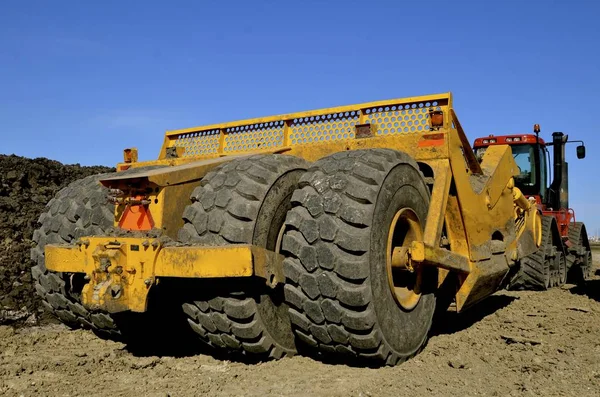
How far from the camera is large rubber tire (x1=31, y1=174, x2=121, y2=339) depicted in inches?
187

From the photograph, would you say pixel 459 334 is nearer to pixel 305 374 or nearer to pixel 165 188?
pixel 305 374

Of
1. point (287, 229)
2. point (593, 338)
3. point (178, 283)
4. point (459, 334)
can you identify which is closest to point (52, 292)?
point (178, 283)

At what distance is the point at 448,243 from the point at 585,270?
379 inches

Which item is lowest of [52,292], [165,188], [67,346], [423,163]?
[67,346]

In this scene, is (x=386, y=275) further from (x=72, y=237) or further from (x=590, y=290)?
(x=590, y=290)

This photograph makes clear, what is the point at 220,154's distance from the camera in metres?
5.71

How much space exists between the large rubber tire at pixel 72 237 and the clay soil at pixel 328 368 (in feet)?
0.88

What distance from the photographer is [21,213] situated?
839cm

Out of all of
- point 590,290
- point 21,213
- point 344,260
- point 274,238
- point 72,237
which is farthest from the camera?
point 590,290

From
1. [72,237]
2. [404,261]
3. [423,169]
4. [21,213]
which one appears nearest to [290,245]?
[404,261]

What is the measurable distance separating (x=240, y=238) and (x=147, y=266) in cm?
60

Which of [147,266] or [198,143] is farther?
[198,143]

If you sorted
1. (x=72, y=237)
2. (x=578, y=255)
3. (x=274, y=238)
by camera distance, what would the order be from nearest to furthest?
(x=274, y=238)
(x=72, y=237)
(x=578, y=255)

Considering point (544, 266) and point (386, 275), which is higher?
point (386, 275)
